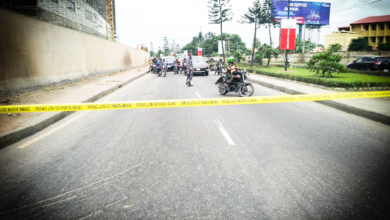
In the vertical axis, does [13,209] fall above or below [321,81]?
below

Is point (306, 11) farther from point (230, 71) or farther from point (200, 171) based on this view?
point (200, 171)

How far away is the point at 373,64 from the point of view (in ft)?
70.1

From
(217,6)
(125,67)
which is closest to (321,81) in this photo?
(125,67)

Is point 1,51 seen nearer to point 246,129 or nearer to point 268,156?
point 246,129

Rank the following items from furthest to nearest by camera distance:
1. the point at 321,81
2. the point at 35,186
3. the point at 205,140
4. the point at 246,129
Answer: the point at 321,81 < the point at 246,129 < the point at 205,140 < the point at 35,186

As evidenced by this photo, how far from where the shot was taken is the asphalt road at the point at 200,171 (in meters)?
Answer: 2.68

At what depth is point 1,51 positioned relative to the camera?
8406mm

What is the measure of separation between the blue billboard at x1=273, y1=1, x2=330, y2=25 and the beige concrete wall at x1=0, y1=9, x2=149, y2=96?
41.3 metres

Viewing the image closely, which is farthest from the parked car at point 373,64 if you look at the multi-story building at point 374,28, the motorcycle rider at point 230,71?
the multi-story building at point 374,28

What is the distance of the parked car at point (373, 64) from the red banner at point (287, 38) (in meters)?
6.93

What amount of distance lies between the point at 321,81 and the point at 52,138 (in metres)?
11.5

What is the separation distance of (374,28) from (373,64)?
59.6 meters

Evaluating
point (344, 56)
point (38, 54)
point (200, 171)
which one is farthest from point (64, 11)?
point (344, 56)

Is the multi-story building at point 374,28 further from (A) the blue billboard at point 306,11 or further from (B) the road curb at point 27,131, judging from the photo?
(B) the road curb at point 27,131
